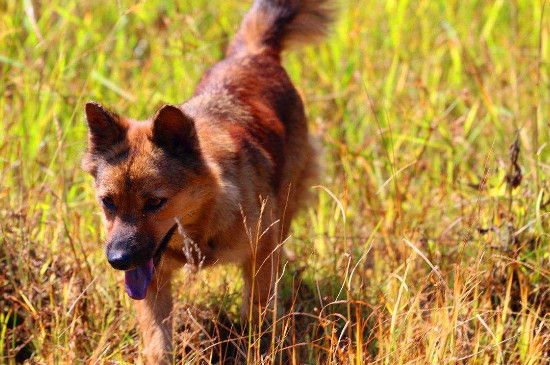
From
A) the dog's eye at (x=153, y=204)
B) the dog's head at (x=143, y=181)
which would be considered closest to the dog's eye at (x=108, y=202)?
the dog's head at (x=143, y=181)

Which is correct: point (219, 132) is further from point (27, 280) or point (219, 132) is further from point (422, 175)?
point (422, 175)

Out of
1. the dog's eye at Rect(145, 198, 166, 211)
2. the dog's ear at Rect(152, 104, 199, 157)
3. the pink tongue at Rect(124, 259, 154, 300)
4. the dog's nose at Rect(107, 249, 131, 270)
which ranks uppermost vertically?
the dog's ear at Rect(152, 104, 199, 157)

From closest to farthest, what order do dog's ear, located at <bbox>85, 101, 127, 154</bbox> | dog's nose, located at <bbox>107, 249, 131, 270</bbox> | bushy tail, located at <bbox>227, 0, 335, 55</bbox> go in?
dog's nose, located at <bbox>107, 249, 131, 270</bbox> < dog's ear, located at <bbox>85, 101, 127, 154</bbox> < bushy tail, located at <bbox>227, 0, 335, 55</bbox>

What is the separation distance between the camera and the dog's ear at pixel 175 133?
4.30 metres

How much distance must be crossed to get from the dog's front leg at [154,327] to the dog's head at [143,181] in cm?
34

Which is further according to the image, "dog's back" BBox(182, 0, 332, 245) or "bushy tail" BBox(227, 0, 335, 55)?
"bushy tail" BBox(227, 0, 335, 55)

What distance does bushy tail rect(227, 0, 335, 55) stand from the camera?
240 inches

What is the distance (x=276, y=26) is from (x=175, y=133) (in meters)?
2.00

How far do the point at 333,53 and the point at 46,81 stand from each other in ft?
8.34

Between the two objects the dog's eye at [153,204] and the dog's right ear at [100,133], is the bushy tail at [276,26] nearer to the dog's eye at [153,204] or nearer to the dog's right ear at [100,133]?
the dog's right ear at [100,133]

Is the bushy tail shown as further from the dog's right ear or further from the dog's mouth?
the dog's mouth

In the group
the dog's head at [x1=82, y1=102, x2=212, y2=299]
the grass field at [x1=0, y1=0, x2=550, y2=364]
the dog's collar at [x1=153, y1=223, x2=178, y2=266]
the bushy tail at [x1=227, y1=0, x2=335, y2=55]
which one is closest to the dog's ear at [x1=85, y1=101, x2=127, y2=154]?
the dog's head at [x1=82, y1=102, x2=212, y2=299]

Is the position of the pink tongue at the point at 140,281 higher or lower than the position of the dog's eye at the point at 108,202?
lower

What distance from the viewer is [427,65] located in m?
7.70
